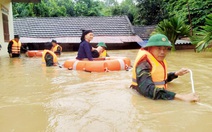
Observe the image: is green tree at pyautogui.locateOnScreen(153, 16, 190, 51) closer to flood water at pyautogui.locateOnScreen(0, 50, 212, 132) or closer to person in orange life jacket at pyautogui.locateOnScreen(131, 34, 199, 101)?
flood water at pyautogui.locateOnScreen(0, 50, 212, 132)

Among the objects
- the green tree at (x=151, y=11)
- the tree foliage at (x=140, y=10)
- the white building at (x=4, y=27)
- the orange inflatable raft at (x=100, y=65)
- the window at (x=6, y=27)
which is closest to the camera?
the orange inflatable raft at (x=100, y=65)

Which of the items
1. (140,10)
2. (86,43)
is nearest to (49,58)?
(86,43)

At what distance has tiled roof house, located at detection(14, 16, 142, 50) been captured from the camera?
17.4 meters

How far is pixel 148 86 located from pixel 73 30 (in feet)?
52.9

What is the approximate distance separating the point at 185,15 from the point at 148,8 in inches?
317

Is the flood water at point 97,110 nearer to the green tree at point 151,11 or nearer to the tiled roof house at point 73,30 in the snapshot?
the tiled roof house at point 73,30

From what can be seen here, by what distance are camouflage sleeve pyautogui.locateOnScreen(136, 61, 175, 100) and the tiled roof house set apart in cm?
1380

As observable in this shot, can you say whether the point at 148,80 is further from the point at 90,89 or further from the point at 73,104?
the point at 90,89

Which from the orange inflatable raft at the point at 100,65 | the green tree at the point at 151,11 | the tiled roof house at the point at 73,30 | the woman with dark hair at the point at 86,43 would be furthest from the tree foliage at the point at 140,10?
the woman with dark hair at the point at 86,43

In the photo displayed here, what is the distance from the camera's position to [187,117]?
265cm

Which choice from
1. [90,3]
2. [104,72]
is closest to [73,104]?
[104,72]

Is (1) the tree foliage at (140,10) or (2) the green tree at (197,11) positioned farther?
(1) the tree foliage at (140,10)

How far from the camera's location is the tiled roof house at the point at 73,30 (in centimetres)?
1744

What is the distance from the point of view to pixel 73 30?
61.9ft
